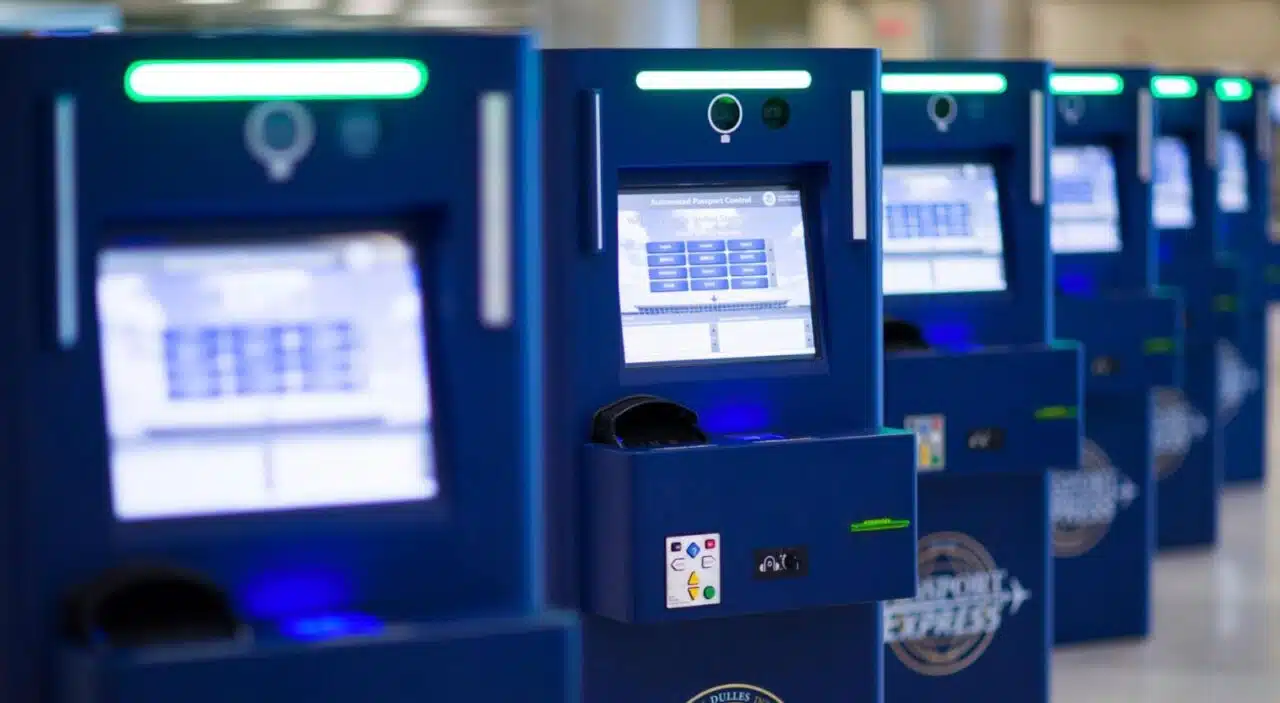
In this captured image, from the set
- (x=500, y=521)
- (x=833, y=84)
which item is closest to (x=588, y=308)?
(x=833, y=84)

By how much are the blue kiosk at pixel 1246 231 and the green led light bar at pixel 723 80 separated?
533 cm

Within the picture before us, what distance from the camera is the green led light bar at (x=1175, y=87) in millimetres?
7234

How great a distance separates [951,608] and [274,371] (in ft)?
8.64

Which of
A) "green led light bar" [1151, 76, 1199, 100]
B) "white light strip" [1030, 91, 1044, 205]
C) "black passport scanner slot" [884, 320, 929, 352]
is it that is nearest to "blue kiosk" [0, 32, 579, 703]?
"black passport scanner slot" [884, 320, 929, 352]

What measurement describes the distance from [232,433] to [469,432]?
1.03 ft

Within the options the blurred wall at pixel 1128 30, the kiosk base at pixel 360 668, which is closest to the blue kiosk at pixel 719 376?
the kiosk base at pixel 360 668

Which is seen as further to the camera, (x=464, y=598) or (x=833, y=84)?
(x=833, y=84)

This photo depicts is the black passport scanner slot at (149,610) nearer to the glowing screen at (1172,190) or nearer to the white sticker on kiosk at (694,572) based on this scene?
the white sticker on kiosk at (694,572)

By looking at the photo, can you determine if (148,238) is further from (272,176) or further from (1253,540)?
(1253,540)

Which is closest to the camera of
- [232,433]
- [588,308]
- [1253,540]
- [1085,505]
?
[232,433]

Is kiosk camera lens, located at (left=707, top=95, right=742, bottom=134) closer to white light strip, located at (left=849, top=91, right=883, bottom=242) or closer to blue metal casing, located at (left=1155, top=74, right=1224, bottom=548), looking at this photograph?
white light strip, located at (left=849, top=91, right=883, bottom=242)

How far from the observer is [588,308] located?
11.5ft

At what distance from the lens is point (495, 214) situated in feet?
8.65

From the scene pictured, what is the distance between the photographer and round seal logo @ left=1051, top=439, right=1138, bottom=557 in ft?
19.5
